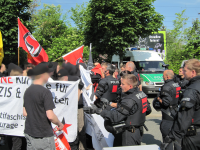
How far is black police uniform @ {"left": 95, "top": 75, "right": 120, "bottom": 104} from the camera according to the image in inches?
197

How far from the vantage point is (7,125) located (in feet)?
13.2

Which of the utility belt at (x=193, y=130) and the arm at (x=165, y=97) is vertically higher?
the arm at (x=165, y=97)

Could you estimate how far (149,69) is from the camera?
41.0 ft

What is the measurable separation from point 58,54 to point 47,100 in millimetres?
16649

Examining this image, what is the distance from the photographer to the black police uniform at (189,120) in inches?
98.6

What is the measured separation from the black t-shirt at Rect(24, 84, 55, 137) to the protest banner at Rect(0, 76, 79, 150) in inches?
45.9

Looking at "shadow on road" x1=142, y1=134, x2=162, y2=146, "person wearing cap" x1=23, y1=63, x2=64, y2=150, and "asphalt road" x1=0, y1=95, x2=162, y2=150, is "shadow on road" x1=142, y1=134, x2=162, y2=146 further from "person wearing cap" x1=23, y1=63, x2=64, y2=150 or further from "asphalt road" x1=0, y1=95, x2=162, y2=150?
"person wearing cap" x1=23, y1=63, x2=64, y2=150

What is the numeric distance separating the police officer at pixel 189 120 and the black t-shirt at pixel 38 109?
5.33 ft

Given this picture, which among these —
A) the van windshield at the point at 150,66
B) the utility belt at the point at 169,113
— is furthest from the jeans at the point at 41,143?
the van windshield at the point at 150,66

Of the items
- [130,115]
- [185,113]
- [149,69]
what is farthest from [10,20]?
[185,113]

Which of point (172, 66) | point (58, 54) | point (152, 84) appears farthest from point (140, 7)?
point (58, 54)

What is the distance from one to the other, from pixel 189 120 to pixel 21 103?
3057 mm

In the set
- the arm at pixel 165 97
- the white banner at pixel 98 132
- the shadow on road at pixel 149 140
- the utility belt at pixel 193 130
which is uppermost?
the arm at pixel 165 97

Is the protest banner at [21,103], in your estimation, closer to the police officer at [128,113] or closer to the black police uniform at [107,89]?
the police officer at [128,113]
